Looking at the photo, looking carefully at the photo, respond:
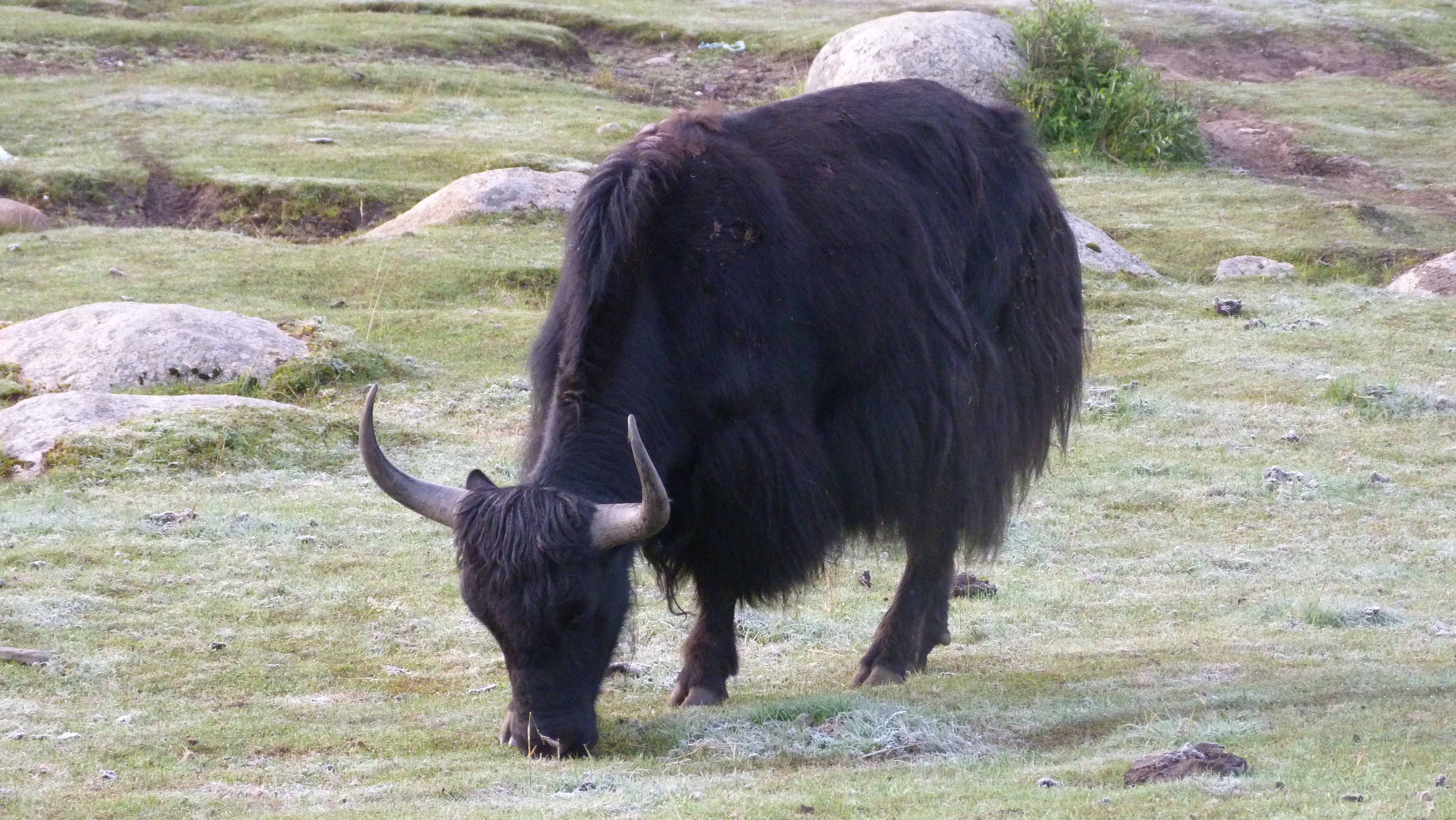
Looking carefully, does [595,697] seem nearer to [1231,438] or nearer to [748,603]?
[748,603]

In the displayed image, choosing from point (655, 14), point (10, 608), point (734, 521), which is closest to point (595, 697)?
point (734, 521)

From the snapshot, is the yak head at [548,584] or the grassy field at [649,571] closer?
the grassy field at [649,571]

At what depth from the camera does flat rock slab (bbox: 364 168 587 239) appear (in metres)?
14.8

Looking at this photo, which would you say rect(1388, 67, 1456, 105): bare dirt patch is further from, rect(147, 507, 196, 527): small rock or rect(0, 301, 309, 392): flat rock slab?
rect(147, 507, 196, 527): small rock

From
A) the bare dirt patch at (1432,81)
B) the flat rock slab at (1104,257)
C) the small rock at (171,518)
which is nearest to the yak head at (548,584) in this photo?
the small rock at (171,518)

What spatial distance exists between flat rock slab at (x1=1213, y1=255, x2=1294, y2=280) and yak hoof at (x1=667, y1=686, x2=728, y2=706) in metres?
10.5

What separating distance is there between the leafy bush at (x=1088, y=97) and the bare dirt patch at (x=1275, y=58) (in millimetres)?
5802

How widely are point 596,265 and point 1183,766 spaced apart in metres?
2.43

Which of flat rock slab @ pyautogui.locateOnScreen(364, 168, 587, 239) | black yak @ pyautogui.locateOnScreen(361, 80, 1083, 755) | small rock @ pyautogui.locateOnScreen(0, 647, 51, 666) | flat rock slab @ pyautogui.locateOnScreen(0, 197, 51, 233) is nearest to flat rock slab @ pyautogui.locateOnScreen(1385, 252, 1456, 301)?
flat rock slab @ pyautogui.locateOnScreen(364, 168, 587, 239)

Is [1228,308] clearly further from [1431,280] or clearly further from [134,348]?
[134,348]

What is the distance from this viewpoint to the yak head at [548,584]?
15.2ft

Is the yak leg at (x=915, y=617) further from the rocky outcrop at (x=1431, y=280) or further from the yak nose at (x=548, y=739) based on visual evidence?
the rocky outcrop at (x=1431, y=280)

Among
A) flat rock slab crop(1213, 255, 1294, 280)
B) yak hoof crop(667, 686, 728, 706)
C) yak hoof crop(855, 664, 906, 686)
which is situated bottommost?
yak hoof crop(855, 664, 906, 686)

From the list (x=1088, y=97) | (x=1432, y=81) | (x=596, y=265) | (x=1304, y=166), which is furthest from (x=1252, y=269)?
(x=1432, y=81)
